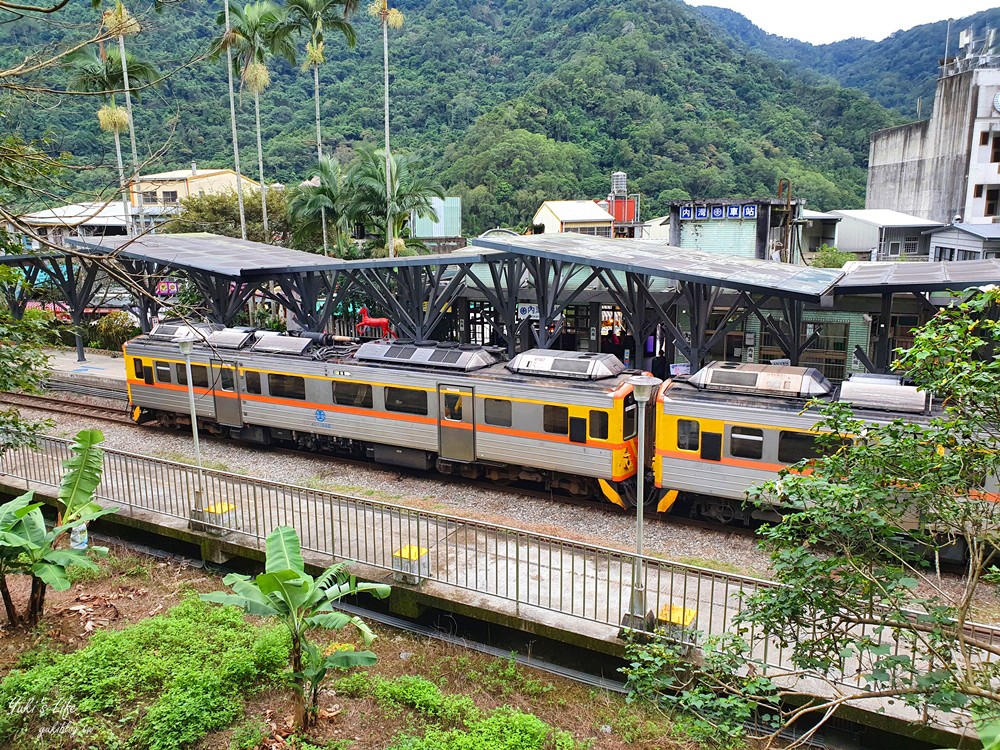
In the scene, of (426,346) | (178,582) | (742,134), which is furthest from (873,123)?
(178,582)

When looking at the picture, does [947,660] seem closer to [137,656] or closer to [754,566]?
[754,566]

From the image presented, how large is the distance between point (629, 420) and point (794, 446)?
10.0 ft

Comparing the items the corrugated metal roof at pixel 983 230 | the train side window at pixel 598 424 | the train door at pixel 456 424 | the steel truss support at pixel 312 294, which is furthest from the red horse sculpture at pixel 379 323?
the corrugated metal roof at pixel 983 230

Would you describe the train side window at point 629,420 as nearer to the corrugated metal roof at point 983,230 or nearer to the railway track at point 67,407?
the railway track at point 67,407

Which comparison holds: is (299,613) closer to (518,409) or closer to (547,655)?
(547,655)

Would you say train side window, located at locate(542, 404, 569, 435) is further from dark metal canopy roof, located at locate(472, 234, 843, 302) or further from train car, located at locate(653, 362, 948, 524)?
dark metal canopy roof, located at locate(472, 234, 843, 302)

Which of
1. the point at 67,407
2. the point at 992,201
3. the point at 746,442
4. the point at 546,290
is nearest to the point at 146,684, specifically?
the point at 746,442

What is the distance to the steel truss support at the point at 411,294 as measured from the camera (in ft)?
75.2

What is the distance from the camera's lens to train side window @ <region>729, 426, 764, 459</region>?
12859mm

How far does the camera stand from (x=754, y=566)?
12141 millimetres

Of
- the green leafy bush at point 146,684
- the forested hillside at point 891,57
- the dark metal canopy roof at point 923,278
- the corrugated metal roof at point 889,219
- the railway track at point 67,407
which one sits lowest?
the green leafy bush at point 146,684

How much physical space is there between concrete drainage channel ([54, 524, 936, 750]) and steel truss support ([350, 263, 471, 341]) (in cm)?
1302

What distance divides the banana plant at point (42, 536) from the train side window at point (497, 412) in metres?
7.23

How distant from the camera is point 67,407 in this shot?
23.3 metres
